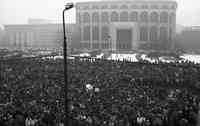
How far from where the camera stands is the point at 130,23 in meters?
64.6

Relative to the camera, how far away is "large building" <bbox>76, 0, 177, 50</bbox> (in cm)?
6525

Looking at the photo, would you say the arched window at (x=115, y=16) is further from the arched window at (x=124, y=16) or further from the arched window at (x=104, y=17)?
the arched window at (x=104, y=17)

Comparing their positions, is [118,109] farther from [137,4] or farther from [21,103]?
[137,4]

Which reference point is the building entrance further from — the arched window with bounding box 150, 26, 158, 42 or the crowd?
the crowd

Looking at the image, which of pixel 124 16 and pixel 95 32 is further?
pixel 95 32

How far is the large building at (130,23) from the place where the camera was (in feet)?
214

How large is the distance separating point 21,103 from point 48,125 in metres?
2.83

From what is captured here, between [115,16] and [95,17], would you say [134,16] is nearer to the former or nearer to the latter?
[115,16]

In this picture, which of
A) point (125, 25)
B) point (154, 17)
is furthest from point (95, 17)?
point (154, 17)

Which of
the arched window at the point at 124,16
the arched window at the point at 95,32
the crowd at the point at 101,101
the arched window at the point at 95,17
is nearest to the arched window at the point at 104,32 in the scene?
the arched window at the point at 95,32

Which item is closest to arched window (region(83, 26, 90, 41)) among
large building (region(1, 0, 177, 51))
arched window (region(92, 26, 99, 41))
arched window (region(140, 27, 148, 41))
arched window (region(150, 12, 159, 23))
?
large building (region(1, 0, 177, 51))

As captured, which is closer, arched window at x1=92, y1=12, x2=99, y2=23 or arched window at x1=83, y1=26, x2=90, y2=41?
arched window at x1=92, y1=12, x2=99, y2=23

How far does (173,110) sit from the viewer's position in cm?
972

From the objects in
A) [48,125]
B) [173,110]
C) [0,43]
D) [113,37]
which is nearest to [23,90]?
[48,125]
